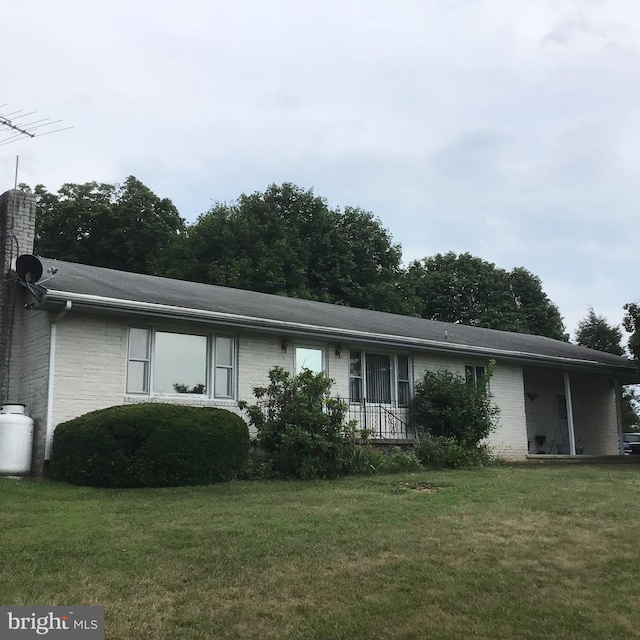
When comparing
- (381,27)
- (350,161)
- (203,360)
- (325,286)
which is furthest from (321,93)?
(325,286)

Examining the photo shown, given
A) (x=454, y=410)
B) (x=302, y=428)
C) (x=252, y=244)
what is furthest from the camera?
(x=252, y=244)

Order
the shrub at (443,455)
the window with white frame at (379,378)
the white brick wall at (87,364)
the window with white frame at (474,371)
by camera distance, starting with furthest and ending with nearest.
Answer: the window with white frame at (474,371) → the window with white frame at (379,378) → the shrub at (443,455) → the white brick wall at (87,364)

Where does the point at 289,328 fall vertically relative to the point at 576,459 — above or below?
above

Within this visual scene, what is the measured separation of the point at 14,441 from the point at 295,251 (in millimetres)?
23327

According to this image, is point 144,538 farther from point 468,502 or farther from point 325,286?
point 325,286

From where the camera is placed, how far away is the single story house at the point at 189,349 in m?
11.6

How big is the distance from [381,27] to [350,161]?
229 inches

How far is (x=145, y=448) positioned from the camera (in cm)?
998

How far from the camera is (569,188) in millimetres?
18672

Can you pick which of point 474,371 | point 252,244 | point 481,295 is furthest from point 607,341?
point 474,371

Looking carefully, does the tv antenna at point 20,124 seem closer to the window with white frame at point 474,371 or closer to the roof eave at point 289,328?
the roof eave at point 289,328

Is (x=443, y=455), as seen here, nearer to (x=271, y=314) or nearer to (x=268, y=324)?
(x=268, y=324)

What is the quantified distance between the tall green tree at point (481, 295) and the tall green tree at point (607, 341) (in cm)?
147

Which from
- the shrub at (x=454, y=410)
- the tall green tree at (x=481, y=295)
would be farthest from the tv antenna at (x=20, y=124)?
the tall green tree at (x=481, y=295)
